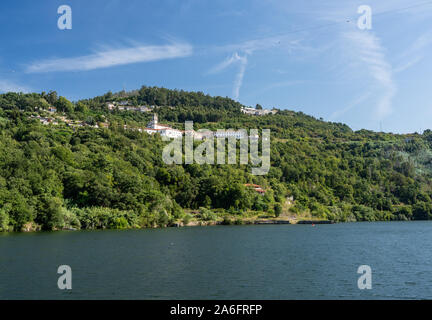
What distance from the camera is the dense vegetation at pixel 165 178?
189 feet

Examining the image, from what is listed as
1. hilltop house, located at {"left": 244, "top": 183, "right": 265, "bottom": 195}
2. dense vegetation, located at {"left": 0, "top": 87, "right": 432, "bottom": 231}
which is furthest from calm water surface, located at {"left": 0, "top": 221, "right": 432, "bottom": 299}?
hilltop house, located at {"left": 244, "top": 183, "right": 265, "bottom": 195}

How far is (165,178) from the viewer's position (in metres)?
83.1

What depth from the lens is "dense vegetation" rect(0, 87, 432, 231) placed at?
5766 centimetres

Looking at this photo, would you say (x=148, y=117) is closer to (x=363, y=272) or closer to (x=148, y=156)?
(x=148, y=156)

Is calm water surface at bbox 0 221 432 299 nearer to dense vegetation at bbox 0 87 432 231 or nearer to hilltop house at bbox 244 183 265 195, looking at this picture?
dense vegetation at bbox 0 87 432 231

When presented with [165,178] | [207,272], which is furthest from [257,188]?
[207,272]

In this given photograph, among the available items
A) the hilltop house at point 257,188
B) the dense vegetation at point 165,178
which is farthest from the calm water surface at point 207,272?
the hilltop house at point 257,188

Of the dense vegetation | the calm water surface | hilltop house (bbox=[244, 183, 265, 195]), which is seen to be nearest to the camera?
the calm water surface

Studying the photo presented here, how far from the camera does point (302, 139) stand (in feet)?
493

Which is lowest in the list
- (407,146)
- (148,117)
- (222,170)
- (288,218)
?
(288,218)

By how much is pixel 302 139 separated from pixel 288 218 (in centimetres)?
6897

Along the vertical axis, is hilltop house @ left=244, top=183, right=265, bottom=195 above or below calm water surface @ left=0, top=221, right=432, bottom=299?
above

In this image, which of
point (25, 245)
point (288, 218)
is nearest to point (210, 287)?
point (25, 245)

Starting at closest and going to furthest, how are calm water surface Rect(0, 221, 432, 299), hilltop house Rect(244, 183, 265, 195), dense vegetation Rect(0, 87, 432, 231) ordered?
calm water surface Rect(0, 221, 432, 299) < dense vegetation Rect(0, 87, 432, 231) < hilltop house Rect(244, 183, 265, 195)
